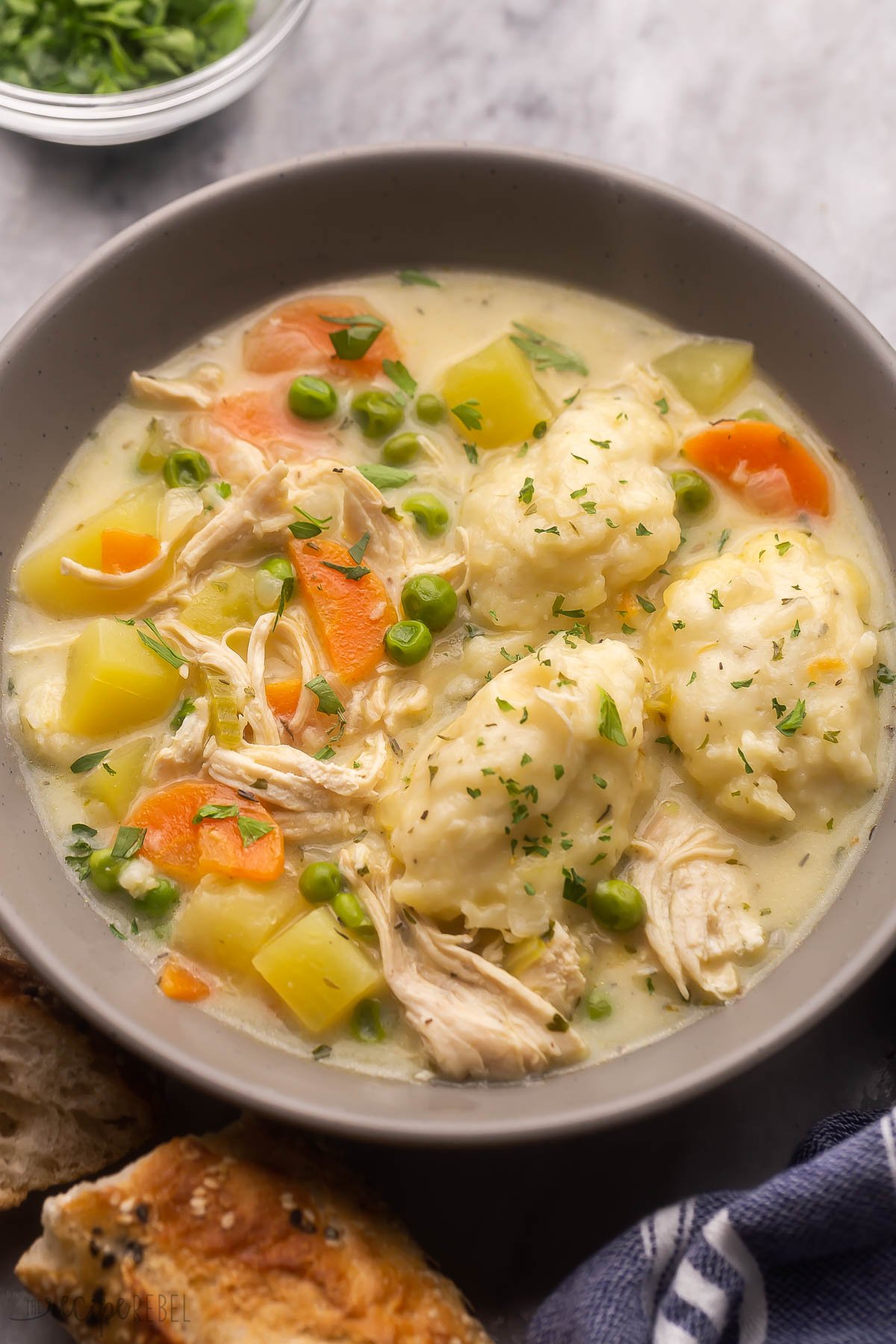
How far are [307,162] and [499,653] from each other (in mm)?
1797

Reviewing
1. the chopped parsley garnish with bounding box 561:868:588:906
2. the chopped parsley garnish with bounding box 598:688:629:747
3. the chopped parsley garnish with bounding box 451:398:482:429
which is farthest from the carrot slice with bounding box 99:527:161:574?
the chopped parsley garnish with bounding box 561:868:588:906

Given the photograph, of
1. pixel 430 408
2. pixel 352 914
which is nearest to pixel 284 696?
pixel 352 914

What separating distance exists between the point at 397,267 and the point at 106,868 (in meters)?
2.37

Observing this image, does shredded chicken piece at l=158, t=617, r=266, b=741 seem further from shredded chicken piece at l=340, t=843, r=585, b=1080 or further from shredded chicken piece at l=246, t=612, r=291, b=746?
shredded chicken piece at l=340, t=843, r=585, b=1080

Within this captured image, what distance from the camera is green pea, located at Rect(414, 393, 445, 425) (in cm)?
445

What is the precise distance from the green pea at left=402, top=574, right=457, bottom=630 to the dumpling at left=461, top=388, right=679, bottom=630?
11 cm

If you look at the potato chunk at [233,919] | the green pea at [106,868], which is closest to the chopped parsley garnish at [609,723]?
the potato chunk at [233,919]

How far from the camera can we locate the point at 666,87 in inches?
205

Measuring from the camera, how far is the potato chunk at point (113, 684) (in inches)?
159

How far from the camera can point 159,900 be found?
392 centimetres

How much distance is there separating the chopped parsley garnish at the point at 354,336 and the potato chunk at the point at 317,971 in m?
1.96

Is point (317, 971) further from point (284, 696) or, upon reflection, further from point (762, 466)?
point (762, 466)

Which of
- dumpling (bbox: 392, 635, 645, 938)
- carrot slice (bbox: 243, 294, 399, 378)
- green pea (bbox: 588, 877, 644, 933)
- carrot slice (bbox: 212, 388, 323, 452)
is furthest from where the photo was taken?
carrot slice (bbox: 243, 294, 399, 378)

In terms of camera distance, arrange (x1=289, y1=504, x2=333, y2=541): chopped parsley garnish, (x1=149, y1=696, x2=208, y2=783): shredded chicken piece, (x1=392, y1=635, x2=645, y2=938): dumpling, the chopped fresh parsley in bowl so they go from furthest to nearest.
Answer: the chopped fresh parsley in bowl
(x1=289, y1=504, x2=333, y2=541): chopped parsley garnish
(x1=149, y1=696, x2=208, y2=783): shredded chicken piece
(x1=392, y1=635, x2=645, y2=938): dumpling
